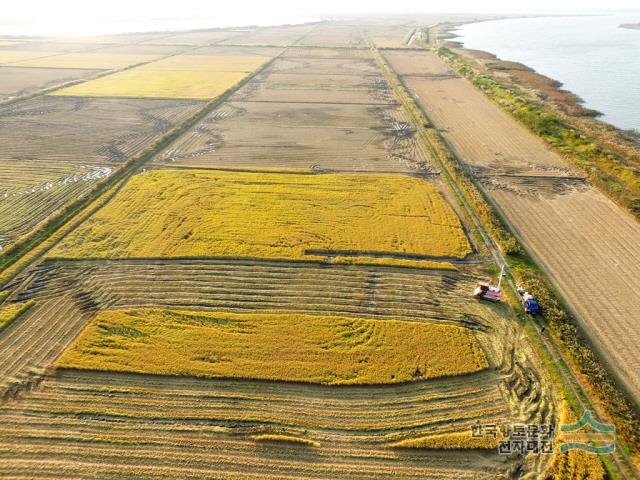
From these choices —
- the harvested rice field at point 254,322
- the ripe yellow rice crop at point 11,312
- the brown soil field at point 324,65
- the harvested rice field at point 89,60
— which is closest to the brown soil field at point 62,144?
the harvested rice field at point 254,322

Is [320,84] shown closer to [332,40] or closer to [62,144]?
[62,144]

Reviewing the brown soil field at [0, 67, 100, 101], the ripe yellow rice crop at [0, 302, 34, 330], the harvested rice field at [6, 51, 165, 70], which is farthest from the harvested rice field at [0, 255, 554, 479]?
the harvested rice field at [6, 51, 165, 70]

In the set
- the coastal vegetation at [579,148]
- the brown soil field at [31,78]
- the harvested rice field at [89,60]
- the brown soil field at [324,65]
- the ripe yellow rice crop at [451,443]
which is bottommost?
the ripe yellow rice crop at [451,443]

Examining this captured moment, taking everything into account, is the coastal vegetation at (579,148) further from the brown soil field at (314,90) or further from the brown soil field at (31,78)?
the brown soil field at (31,78)

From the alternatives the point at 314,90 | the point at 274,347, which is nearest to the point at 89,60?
the point at 314,90

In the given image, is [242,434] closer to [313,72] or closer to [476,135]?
[476,135]

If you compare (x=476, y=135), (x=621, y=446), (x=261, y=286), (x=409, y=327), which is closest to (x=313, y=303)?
(x=261, y=286)

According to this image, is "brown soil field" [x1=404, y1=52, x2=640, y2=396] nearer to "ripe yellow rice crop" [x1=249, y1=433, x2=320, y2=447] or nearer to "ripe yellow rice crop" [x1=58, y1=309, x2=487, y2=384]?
"ripe yellow rice crop" [x1=58, y1=309, x2=487, y2=384]
